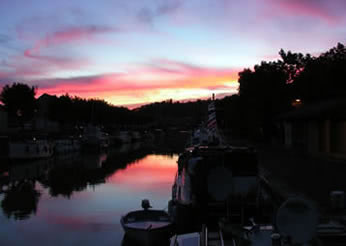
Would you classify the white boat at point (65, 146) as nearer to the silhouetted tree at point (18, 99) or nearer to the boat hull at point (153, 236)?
the silhouetted tree at point (18, 99)

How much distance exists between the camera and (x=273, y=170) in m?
25.0

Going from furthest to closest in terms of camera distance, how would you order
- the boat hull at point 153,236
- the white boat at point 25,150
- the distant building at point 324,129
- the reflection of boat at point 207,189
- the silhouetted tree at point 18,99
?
the silhouetted tree at point 18,99 → the white boat at point 25,150 → the distant building at point 324,129 → the boat hull at point 153,236 → the reflection of boat at point 207,189

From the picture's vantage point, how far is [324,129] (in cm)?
3297

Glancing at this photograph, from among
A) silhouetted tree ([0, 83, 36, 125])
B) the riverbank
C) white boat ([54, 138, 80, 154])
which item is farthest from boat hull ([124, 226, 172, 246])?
silhouetted tree ([0, 83, 36, 125])

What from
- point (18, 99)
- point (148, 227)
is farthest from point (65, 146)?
point (148, 227)

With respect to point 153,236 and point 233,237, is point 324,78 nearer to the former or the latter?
point 153,236

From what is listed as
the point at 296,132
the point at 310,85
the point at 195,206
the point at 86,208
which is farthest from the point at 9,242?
the point at 310,85

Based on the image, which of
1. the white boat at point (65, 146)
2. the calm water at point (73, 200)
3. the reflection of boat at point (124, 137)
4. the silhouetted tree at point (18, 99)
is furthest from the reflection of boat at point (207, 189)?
the reflection of boat at point (124, 137)

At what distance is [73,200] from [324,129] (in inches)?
733

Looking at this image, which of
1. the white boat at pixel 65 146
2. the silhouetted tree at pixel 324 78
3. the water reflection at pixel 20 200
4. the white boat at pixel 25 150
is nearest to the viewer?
the water reflection at pixel 20 200

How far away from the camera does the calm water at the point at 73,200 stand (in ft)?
58.4

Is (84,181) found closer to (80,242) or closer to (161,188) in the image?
(161,188)

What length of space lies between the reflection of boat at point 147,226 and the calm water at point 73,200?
167 cm

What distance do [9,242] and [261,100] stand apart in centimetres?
3885
